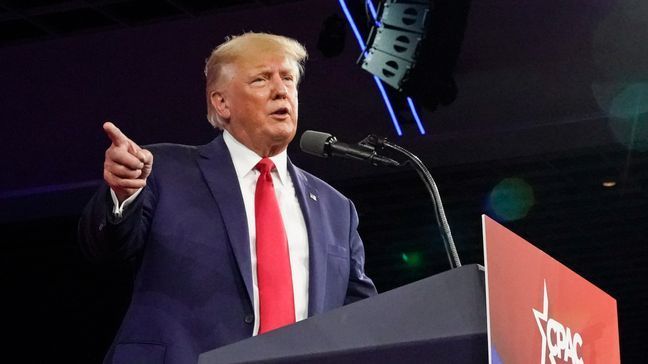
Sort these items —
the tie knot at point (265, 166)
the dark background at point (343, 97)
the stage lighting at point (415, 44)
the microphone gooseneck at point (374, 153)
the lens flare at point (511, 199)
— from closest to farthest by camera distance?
the microphone gooseneck at point (374, 153), the tie knot at point (265, 166), the stage lighting at point (415, 44), the dark background at point (343, 97), the lens flare at point (511, 199)

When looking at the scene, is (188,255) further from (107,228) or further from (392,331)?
(392,331)

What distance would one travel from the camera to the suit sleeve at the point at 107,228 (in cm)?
160

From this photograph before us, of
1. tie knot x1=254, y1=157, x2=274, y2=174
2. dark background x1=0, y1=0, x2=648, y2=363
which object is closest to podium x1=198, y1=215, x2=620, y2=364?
tie knot x1=254, y1=157, x2=274, y2=174

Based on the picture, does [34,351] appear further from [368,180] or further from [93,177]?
[368,180]

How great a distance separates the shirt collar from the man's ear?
1.7 inches

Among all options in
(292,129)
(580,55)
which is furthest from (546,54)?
(292,129)

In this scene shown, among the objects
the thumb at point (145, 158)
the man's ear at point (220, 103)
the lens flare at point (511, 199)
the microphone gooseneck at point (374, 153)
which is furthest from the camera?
the lens flare at point (511, 199)

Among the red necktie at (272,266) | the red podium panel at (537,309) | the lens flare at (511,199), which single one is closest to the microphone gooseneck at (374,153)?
the red necktie at (272,266)

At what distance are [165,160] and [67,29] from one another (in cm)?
482

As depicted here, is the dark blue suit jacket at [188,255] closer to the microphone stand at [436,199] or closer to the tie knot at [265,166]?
the tie knot at [265,166]

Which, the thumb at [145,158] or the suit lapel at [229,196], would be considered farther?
Result: the suit lapel at [229,196]

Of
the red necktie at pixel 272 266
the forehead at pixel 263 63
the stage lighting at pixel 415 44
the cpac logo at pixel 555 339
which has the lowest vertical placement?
the cpac logo at pixel 555 339

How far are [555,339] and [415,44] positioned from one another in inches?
143

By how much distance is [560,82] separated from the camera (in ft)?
21.2
